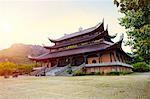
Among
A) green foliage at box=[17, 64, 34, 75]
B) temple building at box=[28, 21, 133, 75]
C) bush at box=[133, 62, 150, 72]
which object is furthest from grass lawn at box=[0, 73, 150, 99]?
bush at box=[133, 62, 150, 72]

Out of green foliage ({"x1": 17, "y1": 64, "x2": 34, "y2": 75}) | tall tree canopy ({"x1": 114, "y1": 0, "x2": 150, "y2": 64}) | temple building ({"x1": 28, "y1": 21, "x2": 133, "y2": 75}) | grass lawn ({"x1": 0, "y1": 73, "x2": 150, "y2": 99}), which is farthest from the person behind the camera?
green foliage ({"x1": 17, "y1": 64, "x2": 34, "y2": 75})

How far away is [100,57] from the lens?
32.0m

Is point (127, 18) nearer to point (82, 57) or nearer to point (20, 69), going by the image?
point (82, 57)

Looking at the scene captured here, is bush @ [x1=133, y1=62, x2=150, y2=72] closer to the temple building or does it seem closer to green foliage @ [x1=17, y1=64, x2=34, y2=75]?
the temple building

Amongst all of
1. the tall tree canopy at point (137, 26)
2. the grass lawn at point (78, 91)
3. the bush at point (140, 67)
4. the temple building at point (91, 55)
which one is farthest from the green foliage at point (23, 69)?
the tall tree canopy at point (137, 26)

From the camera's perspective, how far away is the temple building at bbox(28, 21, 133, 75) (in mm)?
30031

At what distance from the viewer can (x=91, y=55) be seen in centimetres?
3400

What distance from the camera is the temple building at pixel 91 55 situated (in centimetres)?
3003

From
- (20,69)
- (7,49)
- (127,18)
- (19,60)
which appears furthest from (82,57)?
(7,49)

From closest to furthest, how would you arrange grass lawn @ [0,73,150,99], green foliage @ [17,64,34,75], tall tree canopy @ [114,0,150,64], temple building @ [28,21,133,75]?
1. grass lawn @ [0,73,150,99]
2. tall tree canopy @ [114,0,150,64]
3. temple building @ [28,21,133,75]
4. green foliage @ [17,64,34,75]

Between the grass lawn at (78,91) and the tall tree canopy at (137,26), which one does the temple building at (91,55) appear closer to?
the tall tree canopy at (137,26)

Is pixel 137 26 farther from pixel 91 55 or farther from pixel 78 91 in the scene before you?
pixel 91 55

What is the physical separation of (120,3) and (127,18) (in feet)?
20.7

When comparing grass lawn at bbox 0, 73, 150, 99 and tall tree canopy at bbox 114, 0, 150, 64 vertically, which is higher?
tall tree canopy at bbox 114, 0, 150, 64
